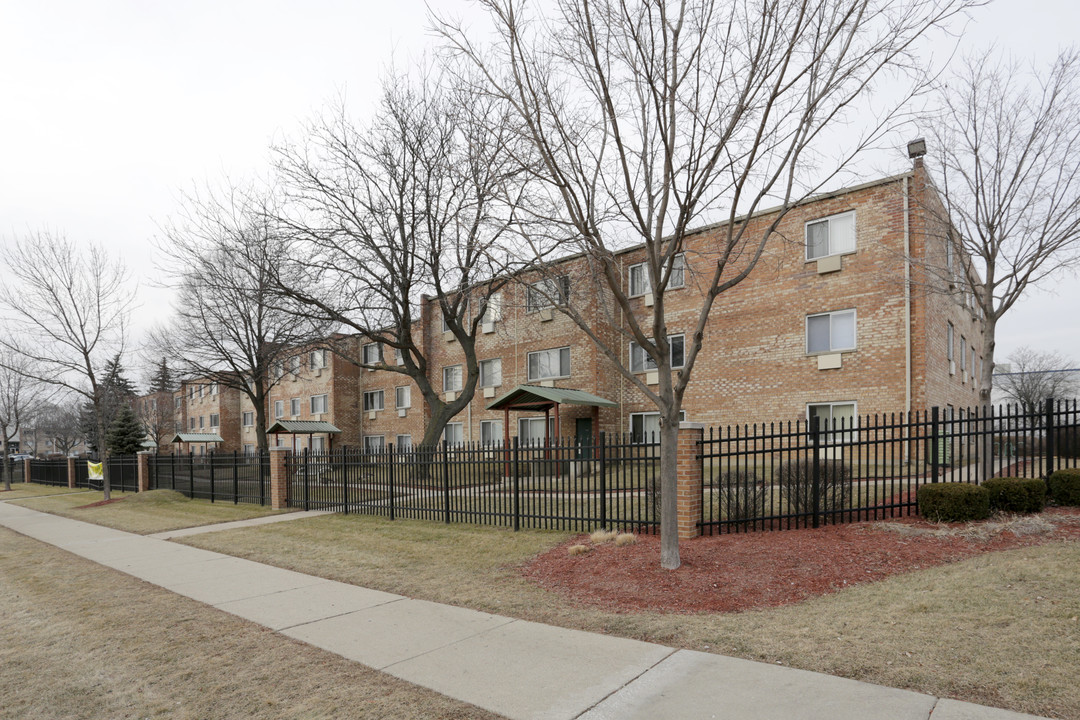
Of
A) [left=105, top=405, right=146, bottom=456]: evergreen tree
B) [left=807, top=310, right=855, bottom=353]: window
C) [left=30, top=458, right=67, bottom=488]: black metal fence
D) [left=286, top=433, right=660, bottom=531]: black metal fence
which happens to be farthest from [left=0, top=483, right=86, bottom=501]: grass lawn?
[left=807, top=310, right=855, bottom=353]: window

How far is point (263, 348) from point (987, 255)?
87.2 ft

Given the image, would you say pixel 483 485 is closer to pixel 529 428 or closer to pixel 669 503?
pixel 669 503

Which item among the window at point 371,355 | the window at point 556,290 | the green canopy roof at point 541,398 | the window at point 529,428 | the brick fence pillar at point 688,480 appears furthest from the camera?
the window at point 371,355

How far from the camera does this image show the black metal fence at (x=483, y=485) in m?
10.1

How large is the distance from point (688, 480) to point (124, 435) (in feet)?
151

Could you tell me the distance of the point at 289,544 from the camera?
33.8ft

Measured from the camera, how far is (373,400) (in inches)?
1475

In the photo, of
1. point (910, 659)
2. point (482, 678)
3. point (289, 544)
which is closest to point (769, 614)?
point (910, 659)

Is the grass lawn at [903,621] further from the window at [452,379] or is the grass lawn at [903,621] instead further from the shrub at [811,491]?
the window at [452,379]

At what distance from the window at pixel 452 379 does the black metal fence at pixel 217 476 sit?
42.2ft

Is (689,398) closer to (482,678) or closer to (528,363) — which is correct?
(528,363)

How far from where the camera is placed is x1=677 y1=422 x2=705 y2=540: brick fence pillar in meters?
8.50

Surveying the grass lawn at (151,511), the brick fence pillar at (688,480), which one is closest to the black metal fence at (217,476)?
the grass lawn at (151,511)

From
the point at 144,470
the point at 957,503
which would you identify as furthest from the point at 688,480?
the point at 144,470
